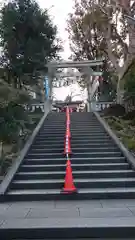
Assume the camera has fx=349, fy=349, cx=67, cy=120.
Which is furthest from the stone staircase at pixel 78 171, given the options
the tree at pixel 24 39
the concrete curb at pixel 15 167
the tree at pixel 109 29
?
the tree at pixel 109 29

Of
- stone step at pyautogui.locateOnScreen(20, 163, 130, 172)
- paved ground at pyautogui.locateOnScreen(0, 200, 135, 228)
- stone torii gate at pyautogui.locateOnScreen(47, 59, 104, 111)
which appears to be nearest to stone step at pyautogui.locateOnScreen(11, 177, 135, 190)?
paved ground at pyautogui.locateOnScreen(0, 200, 135, 228)

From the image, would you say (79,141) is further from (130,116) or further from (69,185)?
(130,116)

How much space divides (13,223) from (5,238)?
1.18 feet

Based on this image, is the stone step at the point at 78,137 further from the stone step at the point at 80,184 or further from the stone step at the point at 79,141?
the stone step at the point at 80,184

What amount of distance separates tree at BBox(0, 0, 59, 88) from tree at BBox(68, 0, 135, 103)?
218 inches

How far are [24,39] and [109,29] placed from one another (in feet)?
25.9

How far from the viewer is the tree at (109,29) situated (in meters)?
23.2

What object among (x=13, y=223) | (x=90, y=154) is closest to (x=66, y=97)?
(x=90, y=154)

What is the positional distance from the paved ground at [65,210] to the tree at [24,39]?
12180 millimetres

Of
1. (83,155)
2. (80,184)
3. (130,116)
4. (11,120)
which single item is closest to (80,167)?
(83,155)

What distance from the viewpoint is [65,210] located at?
6.90 metres

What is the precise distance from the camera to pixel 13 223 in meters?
5.86

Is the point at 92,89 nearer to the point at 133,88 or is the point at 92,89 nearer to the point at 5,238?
the point at 133,88

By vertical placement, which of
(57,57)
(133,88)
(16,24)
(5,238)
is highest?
(16,24)
